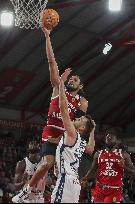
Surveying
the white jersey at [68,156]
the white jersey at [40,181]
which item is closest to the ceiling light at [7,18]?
the white jersey at [40,181]

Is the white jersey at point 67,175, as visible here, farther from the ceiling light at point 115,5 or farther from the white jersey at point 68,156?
the ceiling light at point 115,5

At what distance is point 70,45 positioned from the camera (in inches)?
923

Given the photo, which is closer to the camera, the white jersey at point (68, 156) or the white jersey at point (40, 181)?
the white jersey at point (68, 156)

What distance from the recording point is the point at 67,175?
22.9 feet

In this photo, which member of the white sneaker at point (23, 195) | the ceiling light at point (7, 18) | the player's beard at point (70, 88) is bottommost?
the white sneaker at point (23, 195)

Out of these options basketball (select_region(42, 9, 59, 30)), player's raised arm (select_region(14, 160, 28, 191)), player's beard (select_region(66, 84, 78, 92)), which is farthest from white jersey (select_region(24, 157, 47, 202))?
basketball (select_region(42, 9, 59, 30))

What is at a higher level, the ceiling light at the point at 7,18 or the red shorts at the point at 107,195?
the ceiling light at the point at 7,18

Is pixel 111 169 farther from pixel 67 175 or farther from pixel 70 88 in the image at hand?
pixel 67 175

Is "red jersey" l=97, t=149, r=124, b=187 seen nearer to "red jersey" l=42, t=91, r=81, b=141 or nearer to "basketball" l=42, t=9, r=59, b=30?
"red jersey" l=42, t=91, r=81, b=141

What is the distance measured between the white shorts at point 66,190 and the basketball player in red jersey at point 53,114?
32.4 inches

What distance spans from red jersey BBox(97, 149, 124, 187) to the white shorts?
11.0 ft

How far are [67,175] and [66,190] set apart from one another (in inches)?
8.6

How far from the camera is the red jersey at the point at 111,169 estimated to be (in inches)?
403

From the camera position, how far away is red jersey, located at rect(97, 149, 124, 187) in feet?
33.6
